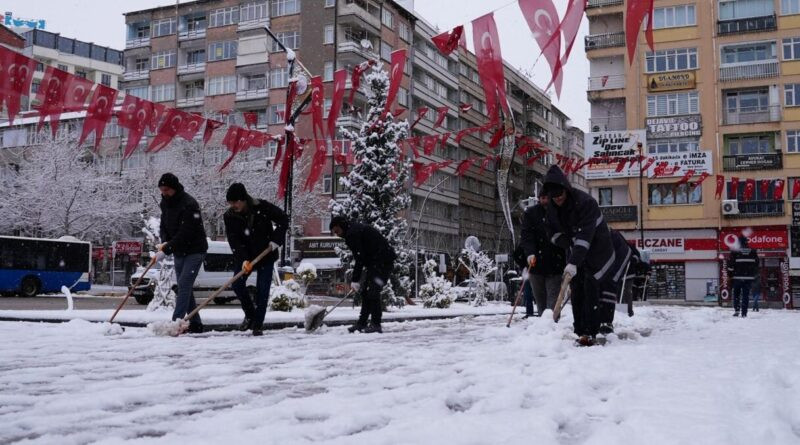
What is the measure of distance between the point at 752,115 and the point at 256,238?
4116 centimetres

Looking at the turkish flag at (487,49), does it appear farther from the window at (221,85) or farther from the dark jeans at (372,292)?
the window at (221,85)

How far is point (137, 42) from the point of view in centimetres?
6175

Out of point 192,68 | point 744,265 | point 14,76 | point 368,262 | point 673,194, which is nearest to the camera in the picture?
point 368,262

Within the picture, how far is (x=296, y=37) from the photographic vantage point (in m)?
54.2

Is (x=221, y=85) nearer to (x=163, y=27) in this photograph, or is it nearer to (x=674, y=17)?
(x=163, y=27)

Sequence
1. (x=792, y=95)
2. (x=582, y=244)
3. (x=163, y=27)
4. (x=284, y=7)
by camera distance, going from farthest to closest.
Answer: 1. (x=163, y=27)
2. (x=284, y=7)
3. (x=792, y=95)
4. (x=582, y=244)

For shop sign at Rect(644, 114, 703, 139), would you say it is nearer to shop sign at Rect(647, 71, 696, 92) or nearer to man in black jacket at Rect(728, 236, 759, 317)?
shop sign at Rect(647, 71, 696, 92)

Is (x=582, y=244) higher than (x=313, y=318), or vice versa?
(x=582, y=244)

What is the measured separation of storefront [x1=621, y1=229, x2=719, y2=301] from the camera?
44.0m

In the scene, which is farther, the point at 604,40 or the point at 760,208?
the point at 604,40

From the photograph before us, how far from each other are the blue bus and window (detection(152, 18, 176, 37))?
98.3 ft

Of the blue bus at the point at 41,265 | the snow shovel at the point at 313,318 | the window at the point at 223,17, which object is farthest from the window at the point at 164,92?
the snow shovel at the point at 313,318

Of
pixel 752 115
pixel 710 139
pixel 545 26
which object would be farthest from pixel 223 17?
pixel 545 26

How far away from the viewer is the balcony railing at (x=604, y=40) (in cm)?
4741
